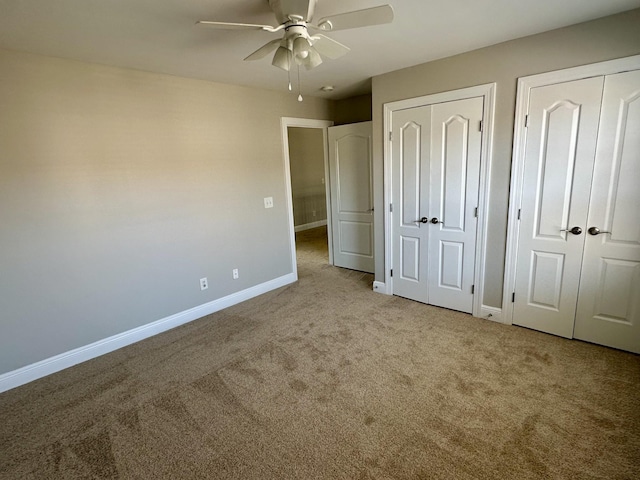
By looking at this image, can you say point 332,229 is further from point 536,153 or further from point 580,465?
point 580,465

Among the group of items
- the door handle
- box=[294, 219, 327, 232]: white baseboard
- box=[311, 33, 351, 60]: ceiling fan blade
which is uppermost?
box=[311, 33, 351, 60]: ceiling fan blade

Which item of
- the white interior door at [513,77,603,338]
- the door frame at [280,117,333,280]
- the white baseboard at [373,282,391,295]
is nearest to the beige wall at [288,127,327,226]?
the door frame at [280,117,333,280]

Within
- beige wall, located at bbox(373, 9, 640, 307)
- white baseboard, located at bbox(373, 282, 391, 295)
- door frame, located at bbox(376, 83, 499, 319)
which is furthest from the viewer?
white baseboard, located at bbox(373, 282, 391, 295)

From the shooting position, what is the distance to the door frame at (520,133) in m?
2.30

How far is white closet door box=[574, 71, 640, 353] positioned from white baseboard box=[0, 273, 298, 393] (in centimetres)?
325

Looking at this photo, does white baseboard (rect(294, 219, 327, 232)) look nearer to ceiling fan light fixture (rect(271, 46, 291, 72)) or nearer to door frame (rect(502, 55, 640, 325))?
door frame (rect(502, 55, 640, 325))

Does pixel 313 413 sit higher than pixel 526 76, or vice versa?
pixel 526 76

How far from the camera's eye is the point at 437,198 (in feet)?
10.8

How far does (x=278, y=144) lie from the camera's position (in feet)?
13.4

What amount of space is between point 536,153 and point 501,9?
3.74ft

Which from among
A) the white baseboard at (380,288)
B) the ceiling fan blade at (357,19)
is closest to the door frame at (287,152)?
the white baseboard at (380,288)

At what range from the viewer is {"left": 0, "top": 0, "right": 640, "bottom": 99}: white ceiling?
6.15 ft

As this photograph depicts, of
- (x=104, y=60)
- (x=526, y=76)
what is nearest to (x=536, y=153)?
(x=526, y=76)

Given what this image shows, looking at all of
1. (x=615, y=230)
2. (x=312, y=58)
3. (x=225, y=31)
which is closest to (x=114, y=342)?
(x=225, y=31)
